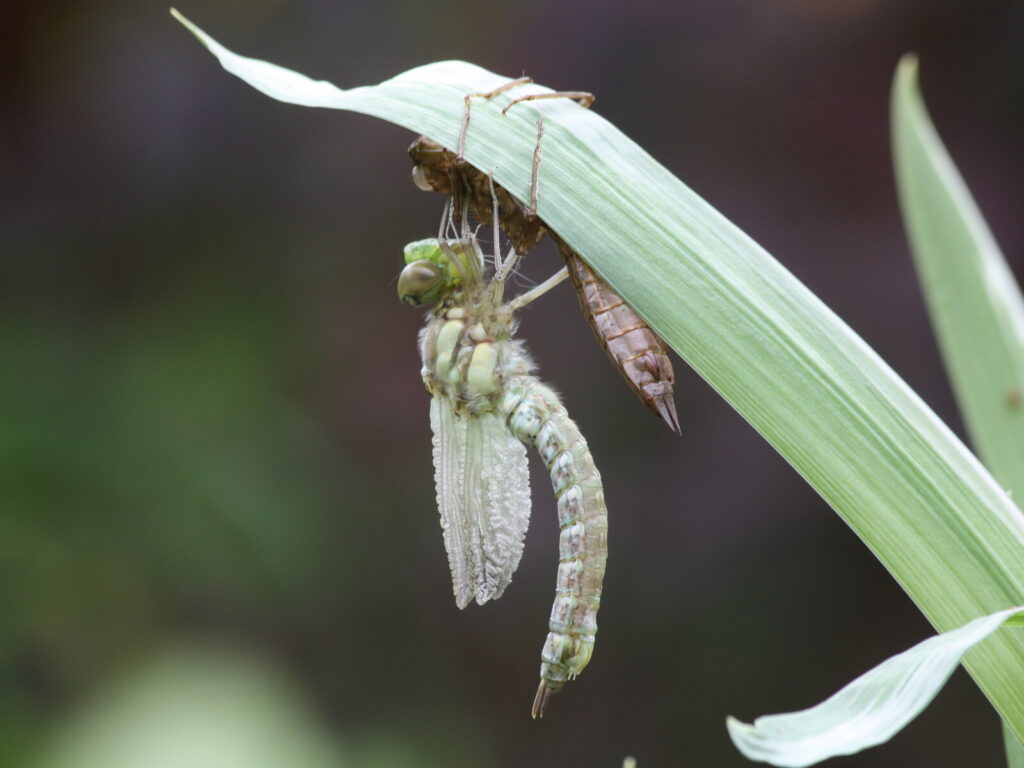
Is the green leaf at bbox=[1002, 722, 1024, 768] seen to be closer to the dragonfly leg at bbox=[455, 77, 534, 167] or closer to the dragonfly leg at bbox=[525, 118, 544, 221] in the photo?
the dragonfly leg at bbox=[525, 118, 544, 221]

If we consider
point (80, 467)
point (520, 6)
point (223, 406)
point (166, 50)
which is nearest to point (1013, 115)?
point (520, 6)

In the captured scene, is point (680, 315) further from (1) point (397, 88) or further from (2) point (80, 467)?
(2) point (80, 467)

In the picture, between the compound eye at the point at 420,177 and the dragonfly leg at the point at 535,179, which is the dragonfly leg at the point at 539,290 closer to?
the compound eye at the point at 420,177

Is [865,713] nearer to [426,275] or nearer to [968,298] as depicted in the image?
[968,298]

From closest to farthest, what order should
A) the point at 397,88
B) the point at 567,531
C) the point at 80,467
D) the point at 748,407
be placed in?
1. the point at 748,407
2. the point at 397,88
3. the point at 567,531
4. the point at 80,467

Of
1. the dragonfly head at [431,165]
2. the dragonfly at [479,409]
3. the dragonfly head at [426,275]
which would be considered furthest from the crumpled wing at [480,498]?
the dragonfly head at [431,165]

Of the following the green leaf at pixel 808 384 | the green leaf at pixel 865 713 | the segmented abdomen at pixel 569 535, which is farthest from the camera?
the segmented abdomen at pixel 569 535

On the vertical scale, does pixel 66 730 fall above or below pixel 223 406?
below
